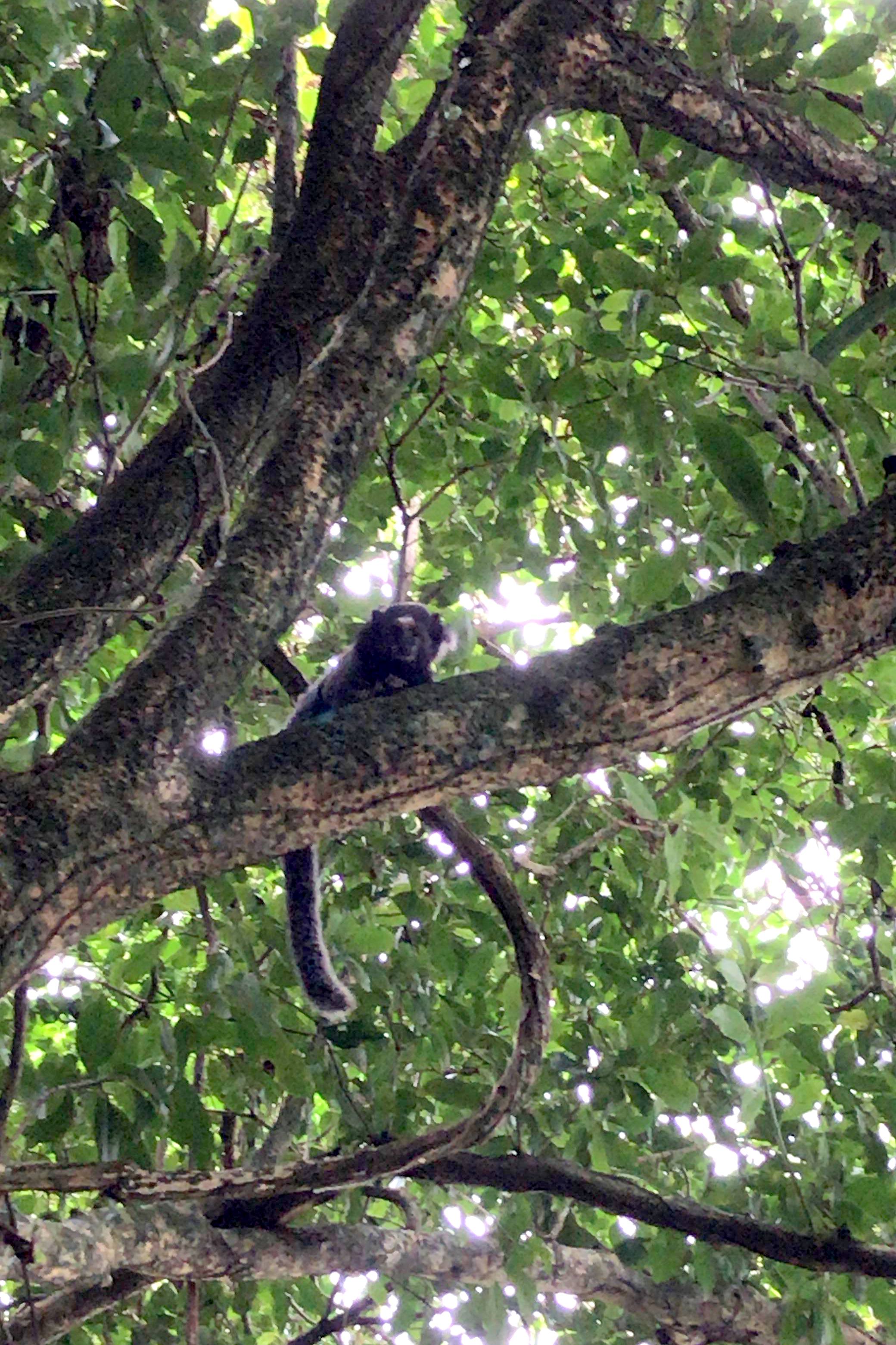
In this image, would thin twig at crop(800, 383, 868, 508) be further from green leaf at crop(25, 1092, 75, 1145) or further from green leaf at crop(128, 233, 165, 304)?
green leaf at crop(25, 1092, 75, 1145)

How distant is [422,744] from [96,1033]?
30.3 inches

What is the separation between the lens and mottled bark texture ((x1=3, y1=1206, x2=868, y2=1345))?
2699 mm

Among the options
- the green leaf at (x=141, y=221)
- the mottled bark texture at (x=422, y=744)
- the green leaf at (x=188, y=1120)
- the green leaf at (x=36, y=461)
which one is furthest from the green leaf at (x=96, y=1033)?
the green leaf at (x=141, y=221)

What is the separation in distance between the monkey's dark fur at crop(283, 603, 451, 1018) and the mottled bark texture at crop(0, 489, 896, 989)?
1615mm

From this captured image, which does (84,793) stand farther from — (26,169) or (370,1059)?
(370,1059)

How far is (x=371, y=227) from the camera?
8.70ft

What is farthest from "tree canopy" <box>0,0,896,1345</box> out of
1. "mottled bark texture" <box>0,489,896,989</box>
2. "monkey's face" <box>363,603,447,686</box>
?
Answer: "monkey's face" <box>363,603,447,686</box>

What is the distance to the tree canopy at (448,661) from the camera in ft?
6.50

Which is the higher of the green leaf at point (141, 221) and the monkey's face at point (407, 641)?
the monkey's face at point (407, 641)

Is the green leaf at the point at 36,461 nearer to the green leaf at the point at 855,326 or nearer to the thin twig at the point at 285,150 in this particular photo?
the thin twig at the point at 285,150

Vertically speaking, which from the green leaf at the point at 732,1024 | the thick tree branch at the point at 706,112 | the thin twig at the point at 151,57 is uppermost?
the thick tree branch at the point at 706,112

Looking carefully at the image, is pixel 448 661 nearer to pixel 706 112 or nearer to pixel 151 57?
pixel 706 112

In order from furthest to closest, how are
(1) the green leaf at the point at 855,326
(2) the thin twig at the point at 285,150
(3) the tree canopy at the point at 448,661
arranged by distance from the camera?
(2) the thin twig at the point at 285,150
(1) the green leaf at the point at 855,326
(3) the tree canopy at the point at 448,661

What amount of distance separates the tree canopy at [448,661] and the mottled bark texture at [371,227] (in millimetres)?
10
